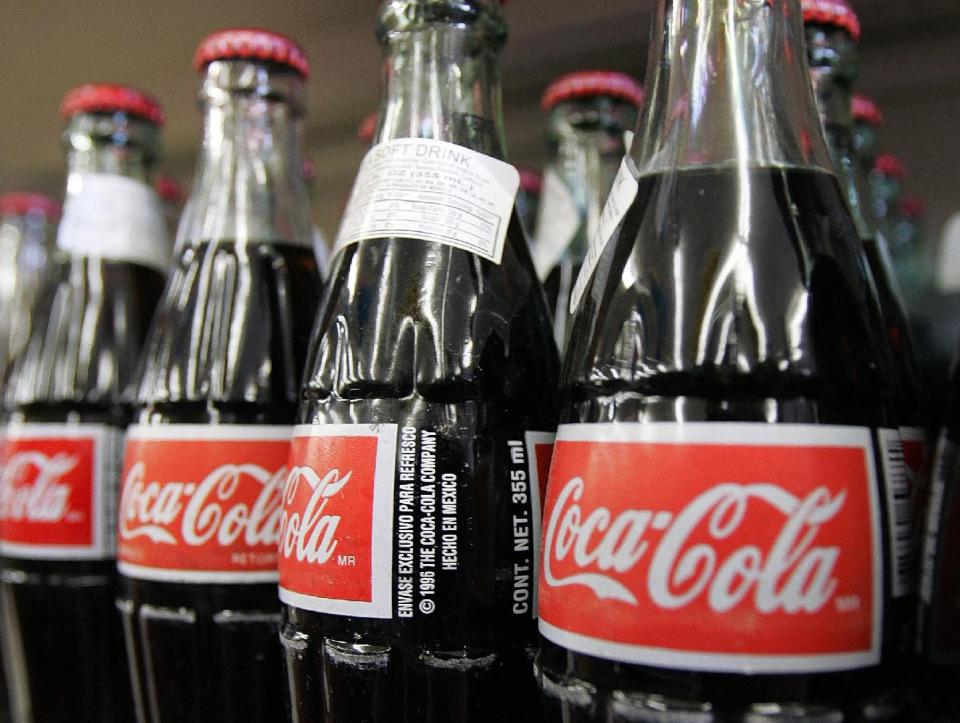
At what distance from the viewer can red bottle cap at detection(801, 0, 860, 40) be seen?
2.62 ft

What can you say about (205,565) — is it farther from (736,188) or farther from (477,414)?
(736,188)

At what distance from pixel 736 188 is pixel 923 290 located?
2.74 feet

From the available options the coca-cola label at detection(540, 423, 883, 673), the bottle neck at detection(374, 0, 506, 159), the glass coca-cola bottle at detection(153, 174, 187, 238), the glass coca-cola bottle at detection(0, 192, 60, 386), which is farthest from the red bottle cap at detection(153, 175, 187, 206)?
the coca-cola label at detection(540, 423, 883, 673)

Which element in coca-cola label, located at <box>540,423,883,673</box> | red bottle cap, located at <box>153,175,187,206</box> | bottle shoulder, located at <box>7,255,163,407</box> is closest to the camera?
coca-cola label, located at <box>540,423,883,673</box>

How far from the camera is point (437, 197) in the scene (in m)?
0.67

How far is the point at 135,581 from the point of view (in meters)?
0.80

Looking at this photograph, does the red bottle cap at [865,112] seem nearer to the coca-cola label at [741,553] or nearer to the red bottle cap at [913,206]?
the red bottle cap at [913,206]

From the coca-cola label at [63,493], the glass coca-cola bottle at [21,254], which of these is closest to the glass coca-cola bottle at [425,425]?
the coca-cola label at [63,493]

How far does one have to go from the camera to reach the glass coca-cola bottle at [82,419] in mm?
978

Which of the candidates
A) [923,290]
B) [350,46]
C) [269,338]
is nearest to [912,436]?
[269,338]

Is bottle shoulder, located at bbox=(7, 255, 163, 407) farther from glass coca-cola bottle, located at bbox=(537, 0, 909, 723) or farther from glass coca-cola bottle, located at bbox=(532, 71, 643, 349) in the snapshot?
glass coca-cola bottle, located at bbox=(537, 0, 909, 723)

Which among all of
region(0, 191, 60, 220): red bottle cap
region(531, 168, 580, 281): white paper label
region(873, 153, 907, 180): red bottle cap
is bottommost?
region(531, 168, 580, 281): white paper label

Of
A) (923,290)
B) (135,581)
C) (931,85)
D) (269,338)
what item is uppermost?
(931,85)

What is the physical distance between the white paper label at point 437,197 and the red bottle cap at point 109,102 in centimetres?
53
